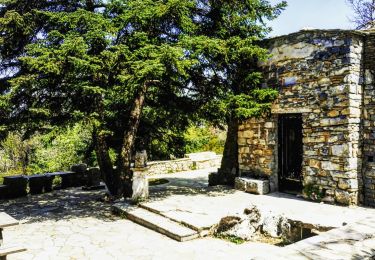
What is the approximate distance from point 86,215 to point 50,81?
3.52 m

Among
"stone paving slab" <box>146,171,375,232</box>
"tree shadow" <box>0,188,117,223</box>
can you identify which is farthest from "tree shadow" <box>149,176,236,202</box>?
"tree shadow" <box>0,188,117,223</box>

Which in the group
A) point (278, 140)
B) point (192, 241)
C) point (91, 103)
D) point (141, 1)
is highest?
point (141, 1)

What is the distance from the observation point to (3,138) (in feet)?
27.4

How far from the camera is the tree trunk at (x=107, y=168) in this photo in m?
10.0

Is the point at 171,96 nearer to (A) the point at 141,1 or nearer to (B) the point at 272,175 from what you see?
(A) the point at 141,1

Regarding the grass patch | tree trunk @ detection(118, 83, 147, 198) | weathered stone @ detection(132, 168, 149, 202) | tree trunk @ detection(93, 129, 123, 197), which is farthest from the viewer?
the grass patch

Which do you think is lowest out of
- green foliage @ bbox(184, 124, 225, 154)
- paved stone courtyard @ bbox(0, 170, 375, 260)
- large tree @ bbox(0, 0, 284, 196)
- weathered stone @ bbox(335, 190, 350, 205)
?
paved stone courtyard @ bbox(0, 170, 375, 260)

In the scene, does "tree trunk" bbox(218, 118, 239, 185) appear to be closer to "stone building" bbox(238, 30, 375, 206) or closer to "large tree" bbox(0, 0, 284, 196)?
"stone building" bbox(238, 30, 375, 206)

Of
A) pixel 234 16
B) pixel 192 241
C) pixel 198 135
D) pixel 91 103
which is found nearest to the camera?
pixel 192 241

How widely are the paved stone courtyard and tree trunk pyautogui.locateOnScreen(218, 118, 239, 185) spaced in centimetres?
95

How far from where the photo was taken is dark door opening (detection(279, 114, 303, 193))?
10.2 meters

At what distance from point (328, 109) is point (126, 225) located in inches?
229

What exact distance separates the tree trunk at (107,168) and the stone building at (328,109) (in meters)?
4.53

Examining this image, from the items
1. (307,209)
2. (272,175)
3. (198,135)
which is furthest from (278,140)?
(198,135)
